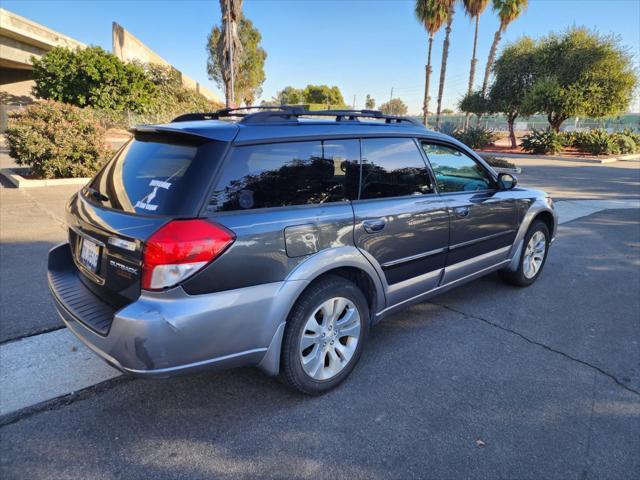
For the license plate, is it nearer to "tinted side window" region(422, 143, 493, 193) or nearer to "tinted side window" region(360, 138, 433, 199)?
"tinted side window" region(360, 138, 433, 199)

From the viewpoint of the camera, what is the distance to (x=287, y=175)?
2.53m

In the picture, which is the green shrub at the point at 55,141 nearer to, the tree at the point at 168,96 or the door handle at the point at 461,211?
the door handle at the point at 461,211

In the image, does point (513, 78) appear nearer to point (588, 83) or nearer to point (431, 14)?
point (588, 83)

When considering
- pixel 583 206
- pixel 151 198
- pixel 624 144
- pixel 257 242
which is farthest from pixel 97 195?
pixel 624 144

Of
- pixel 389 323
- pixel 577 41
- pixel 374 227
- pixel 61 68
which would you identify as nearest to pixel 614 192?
pixel 389 323

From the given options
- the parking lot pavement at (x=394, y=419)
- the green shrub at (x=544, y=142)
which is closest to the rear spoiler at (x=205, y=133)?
the parking lot pavement at (x=394, y=419)

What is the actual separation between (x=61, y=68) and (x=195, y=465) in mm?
31925

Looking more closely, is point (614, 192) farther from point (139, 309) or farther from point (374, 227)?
point (139, 309)

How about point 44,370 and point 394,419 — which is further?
point 44,370

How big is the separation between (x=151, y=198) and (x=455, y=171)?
2.57 m

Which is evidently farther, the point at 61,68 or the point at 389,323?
the point at 61,68

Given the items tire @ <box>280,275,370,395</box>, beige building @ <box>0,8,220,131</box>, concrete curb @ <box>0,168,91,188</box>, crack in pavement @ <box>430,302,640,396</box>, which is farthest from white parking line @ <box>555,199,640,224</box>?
beige building @ <box>0,8,220,131</box>

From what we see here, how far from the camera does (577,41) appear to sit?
2575 centimetres

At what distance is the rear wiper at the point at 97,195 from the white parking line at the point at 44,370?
3.90 feet
